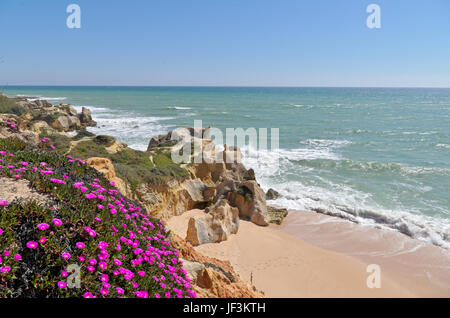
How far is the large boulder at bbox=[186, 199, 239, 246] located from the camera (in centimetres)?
1014

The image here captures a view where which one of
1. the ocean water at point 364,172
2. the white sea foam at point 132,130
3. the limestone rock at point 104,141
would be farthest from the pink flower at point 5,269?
the white sea foam at point 132,130

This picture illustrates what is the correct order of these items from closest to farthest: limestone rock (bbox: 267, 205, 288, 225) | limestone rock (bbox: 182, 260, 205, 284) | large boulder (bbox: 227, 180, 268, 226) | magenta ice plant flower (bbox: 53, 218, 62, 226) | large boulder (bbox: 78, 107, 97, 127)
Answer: magenta ice plant flower (bbox: 53, 218, 62, 226)
limestone rock (bbox: 182, 260, 205, 284)
large boulder (bbox: 227, 180, 268, 226)
limestone rock (bbox: 267, 205, 288, 225)
large boulder (bbox: 78, 107, 97, 127)

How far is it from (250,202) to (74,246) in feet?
35.6

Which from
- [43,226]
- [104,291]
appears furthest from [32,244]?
[104,291]

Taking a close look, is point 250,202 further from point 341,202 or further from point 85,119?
point 85,119

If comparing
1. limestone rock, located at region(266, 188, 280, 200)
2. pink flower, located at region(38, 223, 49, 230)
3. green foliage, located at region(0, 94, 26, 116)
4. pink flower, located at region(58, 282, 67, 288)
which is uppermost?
green foliage, located at region(0, 94, 26, 116)

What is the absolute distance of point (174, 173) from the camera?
1334 centimetres

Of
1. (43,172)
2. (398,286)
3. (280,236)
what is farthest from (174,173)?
(398,286)

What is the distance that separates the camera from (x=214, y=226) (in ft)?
35.1

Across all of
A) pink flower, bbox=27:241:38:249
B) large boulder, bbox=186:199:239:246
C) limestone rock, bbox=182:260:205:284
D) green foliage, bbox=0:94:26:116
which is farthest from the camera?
green foliage, bbox=0:94:26:116

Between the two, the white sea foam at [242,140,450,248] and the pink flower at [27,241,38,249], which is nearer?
the pink flower at [27,241,38,249]

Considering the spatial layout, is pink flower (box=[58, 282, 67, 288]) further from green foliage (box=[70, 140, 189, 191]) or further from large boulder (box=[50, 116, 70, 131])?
large boulder (box=[50, 116, 70, 131])

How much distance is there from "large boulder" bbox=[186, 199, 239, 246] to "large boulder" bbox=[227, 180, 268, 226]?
1.99 m

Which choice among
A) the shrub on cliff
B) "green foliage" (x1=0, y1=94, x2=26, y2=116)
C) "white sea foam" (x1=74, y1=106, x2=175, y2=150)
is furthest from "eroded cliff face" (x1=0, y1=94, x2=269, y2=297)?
"green foliage" (x1=0, y1=94, x2=26, y2=116)
